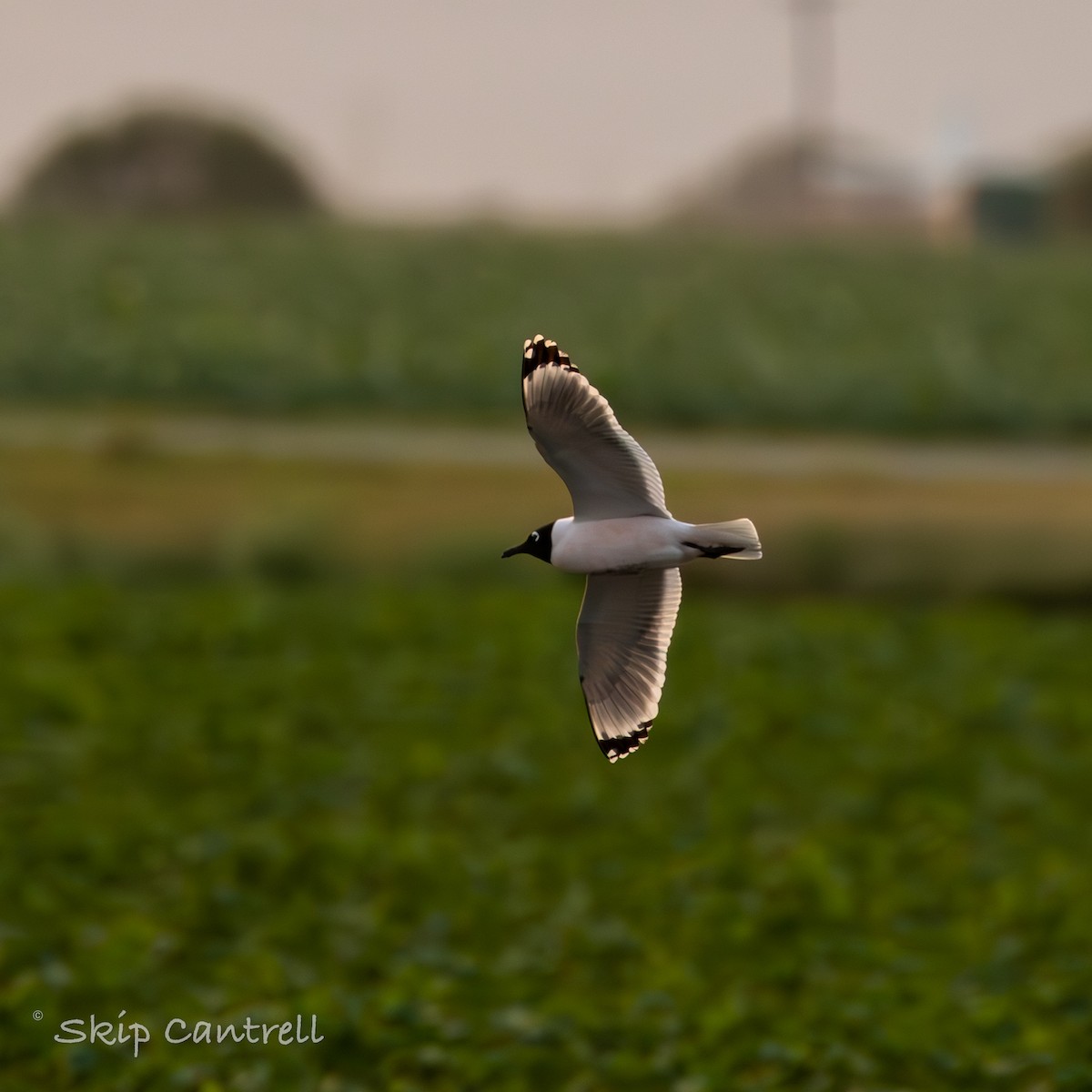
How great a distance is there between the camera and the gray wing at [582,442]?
1347mm

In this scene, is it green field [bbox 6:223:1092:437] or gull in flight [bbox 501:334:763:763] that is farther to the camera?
green field [bbox 6:223:1092:437]

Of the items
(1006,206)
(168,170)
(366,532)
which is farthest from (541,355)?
(1006,206)

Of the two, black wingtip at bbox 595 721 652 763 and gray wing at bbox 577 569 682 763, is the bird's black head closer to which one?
gray wing at bbox 577 569 682 763

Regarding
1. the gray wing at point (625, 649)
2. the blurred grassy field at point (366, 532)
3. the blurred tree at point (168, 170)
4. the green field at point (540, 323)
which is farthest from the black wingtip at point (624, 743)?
the blurred tree at point (168, 170)

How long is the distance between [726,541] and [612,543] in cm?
9

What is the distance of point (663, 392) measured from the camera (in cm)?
748

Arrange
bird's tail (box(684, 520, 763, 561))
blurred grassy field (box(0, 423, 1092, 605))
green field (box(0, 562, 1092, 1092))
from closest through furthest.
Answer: bird's tail (box(684, 520, 763, 561)), green field (box(0, 562, 1092, 1092)), blurred grassy field (box(0, 423, 1092, 605))

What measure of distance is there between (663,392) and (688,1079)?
424 centimetres

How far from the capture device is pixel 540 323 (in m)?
18.0

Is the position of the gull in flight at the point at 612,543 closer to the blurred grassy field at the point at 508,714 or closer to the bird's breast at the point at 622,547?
the bird's breast at the point at 622,547

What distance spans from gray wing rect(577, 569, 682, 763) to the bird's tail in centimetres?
3

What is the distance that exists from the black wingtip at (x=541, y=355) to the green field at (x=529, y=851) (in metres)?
8.39

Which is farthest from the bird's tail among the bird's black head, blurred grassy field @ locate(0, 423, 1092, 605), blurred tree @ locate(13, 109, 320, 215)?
blurred tree @ locate(13, 109, 320, 215)

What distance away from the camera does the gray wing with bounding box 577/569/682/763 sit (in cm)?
136
